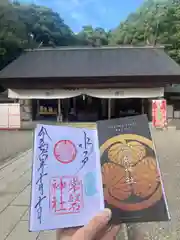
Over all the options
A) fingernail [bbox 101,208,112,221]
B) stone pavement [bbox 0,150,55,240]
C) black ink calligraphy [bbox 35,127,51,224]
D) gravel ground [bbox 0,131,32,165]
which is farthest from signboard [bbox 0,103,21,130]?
fingernail [bbox 101,208,112,221]

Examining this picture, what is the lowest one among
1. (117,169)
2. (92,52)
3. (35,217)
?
(35,217)

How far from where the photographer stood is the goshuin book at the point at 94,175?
3.51ft

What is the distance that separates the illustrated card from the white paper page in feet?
0.15

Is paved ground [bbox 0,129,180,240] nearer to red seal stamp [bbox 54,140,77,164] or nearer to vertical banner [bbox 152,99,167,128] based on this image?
red seal stamp [bbox 54,140,77,164]

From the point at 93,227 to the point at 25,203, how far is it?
123 inches

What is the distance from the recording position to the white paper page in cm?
106

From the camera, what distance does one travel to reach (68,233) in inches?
41.8

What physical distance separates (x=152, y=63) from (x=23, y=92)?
6189mm

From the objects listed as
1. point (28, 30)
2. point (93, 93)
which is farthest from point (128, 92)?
point (28, 30)

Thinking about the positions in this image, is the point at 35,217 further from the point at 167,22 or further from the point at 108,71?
the point at 167,22

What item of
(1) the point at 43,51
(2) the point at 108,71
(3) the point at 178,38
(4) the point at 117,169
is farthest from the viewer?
(3) the point at 178,38

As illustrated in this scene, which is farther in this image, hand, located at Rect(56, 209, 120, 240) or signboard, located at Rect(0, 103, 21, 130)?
signboard, located at Rect(0, 103, 21, 130)

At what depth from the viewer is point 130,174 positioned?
3.76 ft

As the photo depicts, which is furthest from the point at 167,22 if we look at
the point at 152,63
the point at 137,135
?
the point at 137,135
